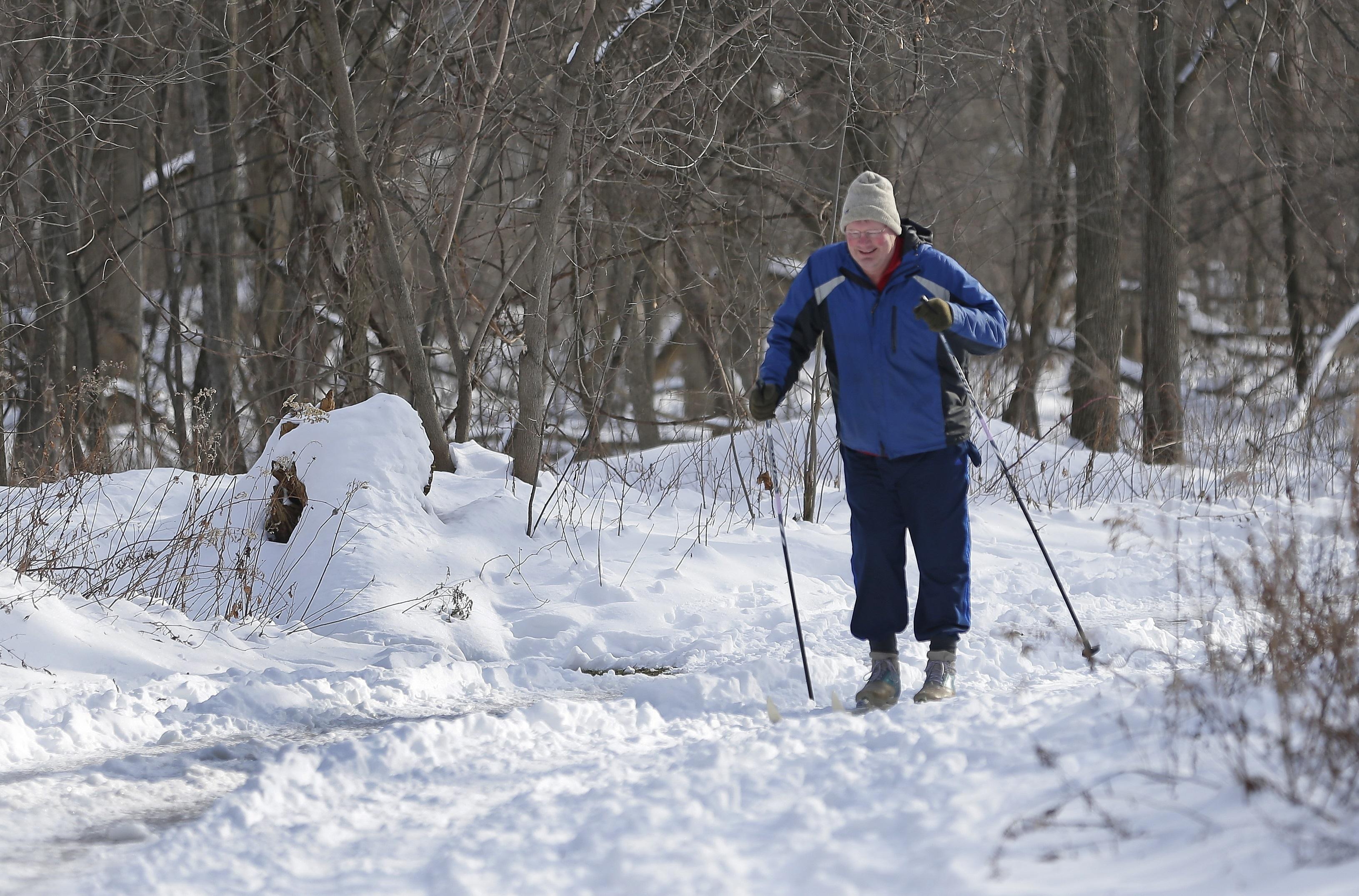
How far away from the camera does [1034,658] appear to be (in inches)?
226

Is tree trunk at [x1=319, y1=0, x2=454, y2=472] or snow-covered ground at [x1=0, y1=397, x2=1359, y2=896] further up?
tree trunk at [x1=319, y1=0, x2=454, y2=472]

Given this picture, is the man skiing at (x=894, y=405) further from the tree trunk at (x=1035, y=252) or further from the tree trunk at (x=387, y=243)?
the tree trunk at (x=1035, y=252)

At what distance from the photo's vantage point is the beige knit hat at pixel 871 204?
4676mm

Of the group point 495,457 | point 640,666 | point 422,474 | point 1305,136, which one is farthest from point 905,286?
point 1305,136

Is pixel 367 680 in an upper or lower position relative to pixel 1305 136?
lower

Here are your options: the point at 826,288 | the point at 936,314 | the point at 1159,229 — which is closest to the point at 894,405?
the point at 936,314

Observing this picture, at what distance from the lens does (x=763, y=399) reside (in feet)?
16.0

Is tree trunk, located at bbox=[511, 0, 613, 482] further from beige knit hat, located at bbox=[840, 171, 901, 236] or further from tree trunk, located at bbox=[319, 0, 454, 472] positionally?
beige knit hat, located at bbox=[840, 171, 901, 236]

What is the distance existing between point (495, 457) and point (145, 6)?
4.44 metres

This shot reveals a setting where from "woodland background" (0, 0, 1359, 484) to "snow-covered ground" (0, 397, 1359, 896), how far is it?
1017 millimetres

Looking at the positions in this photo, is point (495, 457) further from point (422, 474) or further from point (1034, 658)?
point (1034, 658)

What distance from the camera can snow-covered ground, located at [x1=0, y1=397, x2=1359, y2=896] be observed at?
10.2 ft

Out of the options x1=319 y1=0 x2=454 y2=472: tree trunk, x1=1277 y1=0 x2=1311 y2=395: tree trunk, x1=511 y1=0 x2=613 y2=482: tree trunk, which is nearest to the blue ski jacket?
x1=319 y1=0 x2=454 y2=472: tree trunk

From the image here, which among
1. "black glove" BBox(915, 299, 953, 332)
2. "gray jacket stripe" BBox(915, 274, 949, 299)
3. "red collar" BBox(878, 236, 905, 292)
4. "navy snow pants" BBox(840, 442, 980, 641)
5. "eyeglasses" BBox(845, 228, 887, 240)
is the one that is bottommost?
"navy snow pants" BBox(840, 442, 980, 641)
